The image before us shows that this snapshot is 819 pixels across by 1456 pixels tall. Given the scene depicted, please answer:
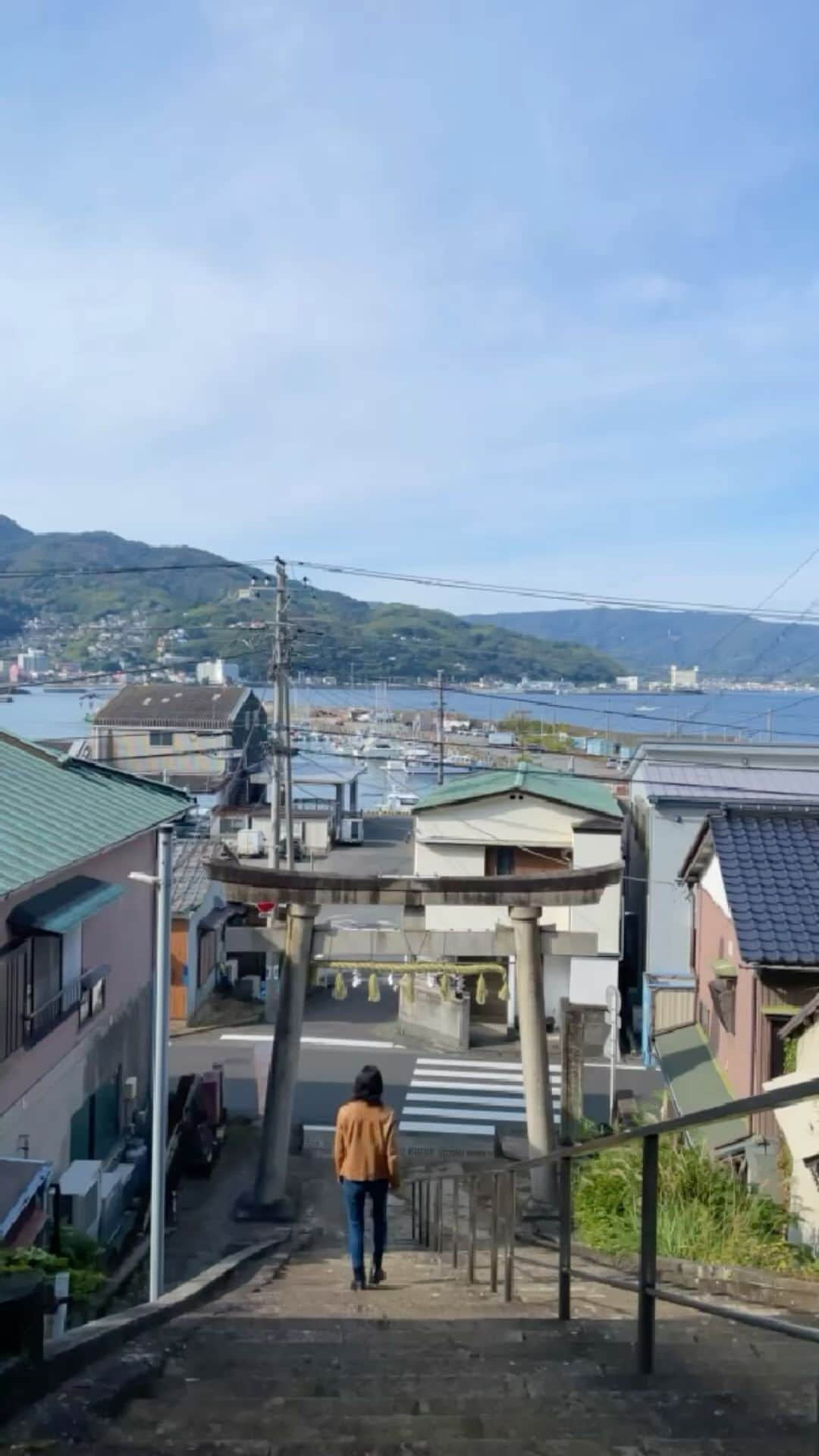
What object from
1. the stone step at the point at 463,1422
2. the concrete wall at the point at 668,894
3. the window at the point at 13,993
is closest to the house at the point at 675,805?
the concrete wall at the point at 668,894

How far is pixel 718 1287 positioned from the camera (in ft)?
24.7

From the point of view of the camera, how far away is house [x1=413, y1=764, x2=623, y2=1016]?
27359 mm

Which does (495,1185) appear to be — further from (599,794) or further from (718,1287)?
(599,794)

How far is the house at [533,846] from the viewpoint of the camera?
2736 centimetres

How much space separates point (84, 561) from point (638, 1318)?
174161 millimetres

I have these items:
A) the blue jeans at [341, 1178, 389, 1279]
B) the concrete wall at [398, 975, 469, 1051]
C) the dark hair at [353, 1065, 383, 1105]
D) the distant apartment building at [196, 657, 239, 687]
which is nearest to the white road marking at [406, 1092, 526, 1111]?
the concrete wall at [398, 975, 469, 1051]

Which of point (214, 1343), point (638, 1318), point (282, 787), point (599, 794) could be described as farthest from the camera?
point (599, 794)

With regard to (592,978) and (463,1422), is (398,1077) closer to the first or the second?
(592,978)

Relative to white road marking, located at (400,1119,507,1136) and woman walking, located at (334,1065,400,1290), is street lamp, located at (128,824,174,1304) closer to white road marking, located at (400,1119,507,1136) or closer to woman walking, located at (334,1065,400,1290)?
woman walking, located at (334,1065,400,1290)

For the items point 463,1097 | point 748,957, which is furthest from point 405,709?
point 748,957

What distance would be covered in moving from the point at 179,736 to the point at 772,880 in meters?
36.6

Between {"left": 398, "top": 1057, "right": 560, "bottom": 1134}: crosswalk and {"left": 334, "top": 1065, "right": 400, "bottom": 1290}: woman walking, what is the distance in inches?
487

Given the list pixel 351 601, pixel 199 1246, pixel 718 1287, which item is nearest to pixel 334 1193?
pixel 199 1246

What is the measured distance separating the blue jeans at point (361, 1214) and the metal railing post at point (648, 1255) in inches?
165
